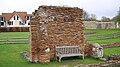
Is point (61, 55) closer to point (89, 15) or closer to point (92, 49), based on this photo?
point (92, 49)

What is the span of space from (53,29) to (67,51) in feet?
5.26

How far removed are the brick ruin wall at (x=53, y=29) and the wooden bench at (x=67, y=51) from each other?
0.34 meters

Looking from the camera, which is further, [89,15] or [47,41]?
[89,15]

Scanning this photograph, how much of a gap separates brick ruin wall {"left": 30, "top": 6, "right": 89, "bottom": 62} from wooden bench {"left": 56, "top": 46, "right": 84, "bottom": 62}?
34 centimetres

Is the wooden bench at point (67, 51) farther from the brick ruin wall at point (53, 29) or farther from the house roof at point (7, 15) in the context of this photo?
the house roof at point (7, 15)

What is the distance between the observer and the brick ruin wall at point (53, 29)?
54.3ft

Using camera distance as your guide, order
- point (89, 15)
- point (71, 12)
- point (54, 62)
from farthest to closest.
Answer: point (89, 15)
point (71, 12)
point (54, 62)

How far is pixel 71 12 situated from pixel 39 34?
8.63 feet

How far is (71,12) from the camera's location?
698 inches

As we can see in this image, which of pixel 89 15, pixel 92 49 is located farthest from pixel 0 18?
pixel 92 49

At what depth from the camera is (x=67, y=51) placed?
17297 mm

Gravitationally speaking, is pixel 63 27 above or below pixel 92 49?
above

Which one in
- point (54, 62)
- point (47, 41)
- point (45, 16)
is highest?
point (45, 16)

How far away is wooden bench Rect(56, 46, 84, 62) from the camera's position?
1694cm
